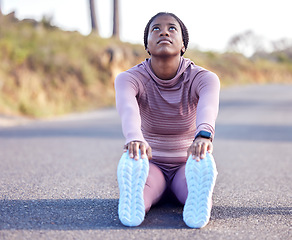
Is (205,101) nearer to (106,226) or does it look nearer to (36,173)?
(106,226)

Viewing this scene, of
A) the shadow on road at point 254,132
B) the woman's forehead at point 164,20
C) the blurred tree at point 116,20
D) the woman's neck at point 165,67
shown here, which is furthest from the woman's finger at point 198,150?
the blurred tree at point 116,20

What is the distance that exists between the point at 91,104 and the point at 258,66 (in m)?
28.7

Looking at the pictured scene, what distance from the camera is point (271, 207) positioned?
3490mm

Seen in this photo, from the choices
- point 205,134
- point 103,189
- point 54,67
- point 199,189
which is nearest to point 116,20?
point 54,67

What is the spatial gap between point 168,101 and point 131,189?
2.39 ft

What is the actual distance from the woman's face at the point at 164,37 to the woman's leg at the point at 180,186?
0.84 metres

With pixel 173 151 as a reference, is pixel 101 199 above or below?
below

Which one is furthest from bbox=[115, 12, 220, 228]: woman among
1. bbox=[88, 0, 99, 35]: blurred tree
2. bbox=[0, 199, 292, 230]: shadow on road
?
bbox=[88, 0, 99, 35]: blurred tree

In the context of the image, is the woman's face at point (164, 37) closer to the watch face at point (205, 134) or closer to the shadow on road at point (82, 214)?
the watch face at point (205, 134)

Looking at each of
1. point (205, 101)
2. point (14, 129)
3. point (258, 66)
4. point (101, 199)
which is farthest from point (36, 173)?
point (258, 66)

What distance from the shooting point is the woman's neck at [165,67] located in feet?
10.5

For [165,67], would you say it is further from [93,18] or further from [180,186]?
[93,18]

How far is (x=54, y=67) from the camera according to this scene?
→ 17578 millimetres

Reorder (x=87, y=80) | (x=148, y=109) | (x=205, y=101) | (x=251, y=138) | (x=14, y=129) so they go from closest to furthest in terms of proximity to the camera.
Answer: (x=205, y=101) < (x=148, y=109) < (x=251, y=138) < (x=14, y=129) < (x=87, y=80)
